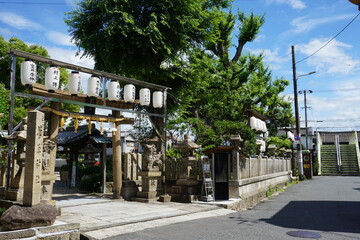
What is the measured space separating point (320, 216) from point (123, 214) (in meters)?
7.07

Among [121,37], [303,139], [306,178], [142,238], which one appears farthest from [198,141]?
[303,139]

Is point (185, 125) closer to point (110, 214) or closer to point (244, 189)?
point (244, 189)

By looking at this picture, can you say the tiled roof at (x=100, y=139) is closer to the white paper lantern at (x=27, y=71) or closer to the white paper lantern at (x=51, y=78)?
the white paper lantern at (x=51, y=78)

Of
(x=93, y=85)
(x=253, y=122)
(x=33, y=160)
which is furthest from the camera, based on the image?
(x=253, y=122)

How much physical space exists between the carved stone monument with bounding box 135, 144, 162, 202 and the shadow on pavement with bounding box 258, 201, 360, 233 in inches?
207

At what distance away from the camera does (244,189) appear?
15.0 metres

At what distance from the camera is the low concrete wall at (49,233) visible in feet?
21.8

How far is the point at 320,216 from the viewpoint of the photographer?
1098 centimetres

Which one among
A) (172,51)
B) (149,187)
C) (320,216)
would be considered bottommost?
(320,216)

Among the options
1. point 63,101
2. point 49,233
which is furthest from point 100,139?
point 49,233

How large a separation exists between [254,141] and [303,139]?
3164cm

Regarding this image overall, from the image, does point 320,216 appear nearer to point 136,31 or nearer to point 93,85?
point 93,85

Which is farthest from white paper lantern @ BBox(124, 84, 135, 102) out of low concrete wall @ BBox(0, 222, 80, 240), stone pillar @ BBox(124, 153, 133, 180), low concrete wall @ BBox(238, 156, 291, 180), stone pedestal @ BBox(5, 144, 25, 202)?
low concrete wall @ BBox(0, 222, 80, 240)

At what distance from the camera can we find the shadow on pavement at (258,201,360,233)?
916 centimetres
